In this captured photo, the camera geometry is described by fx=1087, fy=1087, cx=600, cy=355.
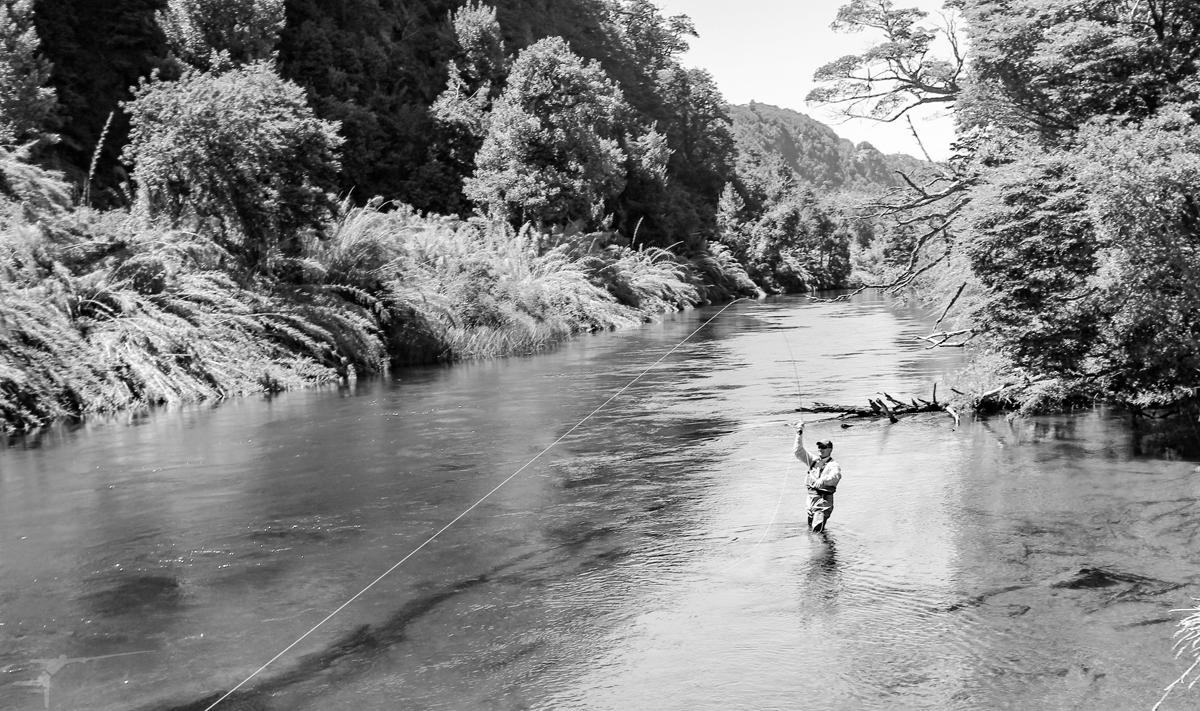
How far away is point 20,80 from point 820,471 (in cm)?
3222

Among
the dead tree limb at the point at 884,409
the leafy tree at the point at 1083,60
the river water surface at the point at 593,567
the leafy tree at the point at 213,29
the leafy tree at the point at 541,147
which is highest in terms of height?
the leafy tree at the point at 213,29

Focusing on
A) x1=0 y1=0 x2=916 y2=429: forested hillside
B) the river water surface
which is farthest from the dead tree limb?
x1=0 y1=0 x2=916 y2=429: forested hillside

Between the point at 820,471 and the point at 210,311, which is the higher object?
the point at 210,311

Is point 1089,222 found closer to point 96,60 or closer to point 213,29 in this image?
point 213,29

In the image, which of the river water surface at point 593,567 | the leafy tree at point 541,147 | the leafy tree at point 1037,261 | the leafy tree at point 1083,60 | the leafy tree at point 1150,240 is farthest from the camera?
the leafy tree at point 541,147

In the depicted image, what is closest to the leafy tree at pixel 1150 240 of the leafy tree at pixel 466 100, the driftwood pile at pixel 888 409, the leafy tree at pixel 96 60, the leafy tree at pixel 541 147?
the driftwood pile at pixel 888 409

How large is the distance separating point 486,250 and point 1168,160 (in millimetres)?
24974

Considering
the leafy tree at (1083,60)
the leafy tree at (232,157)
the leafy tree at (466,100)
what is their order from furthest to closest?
the leafy tree at (466,100) → the leafy tree at (232,157) → the leafy tree at (1083,60)

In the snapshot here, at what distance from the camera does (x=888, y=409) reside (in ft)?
59.7

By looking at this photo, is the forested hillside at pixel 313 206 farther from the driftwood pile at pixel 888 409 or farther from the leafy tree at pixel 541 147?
the driftwood pile at pixel 888 409

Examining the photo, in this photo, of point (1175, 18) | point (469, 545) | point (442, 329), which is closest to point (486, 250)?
point (442, 329)

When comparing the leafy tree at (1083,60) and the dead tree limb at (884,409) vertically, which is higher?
the leafy tree at (1083,60)

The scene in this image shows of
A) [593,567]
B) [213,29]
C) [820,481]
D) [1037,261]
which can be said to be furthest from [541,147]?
[593,567]

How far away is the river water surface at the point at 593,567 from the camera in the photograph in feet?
25.5
